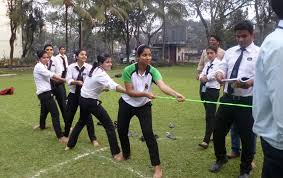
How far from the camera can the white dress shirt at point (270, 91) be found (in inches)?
94.4

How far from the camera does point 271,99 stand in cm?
248

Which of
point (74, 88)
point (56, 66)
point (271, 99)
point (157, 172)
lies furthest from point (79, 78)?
point (271, 99)

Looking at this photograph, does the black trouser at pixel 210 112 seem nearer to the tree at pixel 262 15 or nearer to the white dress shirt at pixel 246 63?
the white dress shirt at pixel 246 63

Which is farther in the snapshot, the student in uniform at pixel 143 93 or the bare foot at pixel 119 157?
the bare foot at pixel 119 157

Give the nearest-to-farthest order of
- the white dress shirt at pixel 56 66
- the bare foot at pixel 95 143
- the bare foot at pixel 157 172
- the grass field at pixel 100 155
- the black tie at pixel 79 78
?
the bare foot at pixel 157 172 → the grass field at pixel 100 155 → the bare foot at pixel 95 143 → the black tie at pixel 79 78 → the white dress shirt at pixel 56 66

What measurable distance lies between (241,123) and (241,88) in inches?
18.3

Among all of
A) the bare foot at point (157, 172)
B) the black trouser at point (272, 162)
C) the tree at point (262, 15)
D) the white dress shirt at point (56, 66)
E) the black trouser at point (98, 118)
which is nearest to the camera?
the black trouser at point (272, 162)

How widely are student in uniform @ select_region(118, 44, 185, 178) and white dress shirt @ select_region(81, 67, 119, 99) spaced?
80 cm

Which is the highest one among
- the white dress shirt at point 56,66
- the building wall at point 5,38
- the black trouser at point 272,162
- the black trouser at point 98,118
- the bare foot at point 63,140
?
the building wall at point 5,38

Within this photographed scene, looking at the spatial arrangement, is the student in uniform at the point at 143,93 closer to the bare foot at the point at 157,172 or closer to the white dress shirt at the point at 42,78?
the bare foot at the point at 157,172

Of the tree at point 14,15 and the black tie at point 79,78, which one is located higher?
the tree at point 14,15

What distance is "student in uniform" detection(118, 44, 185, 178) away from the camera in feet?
18.4

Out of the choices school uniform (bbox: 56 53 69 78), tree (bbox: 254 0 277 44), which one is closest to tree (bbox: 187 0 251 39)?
tree (bbox: 254 0 277 44)

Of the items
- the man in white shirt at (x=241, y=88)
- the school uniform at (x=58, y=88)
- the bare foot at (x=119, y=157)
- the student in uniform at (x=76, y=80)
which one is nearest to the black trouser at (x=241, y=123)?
the man in white shirt at (x=241, y=88)
